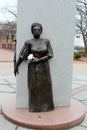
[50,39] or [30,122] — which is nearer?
[30,122]

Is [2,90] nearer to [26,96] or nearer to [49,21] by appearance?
[26,96]

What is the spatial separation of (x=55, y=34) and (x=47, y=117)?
157 centimetres

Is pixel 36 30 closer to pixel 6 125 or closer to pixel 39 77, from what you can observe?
pixel 39 77

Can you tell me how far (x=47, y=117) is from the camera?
14.8 ft

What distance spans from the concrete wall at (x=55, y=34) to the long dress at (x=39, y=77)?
187mm

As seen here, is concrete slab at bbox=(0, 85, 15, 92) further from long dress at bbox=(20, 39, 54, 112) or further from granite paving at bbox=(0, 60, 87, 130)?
long dress at bbox=(20, 39, 54, 112)

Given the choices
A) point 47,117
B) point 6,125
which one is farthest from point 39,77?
point 6,125

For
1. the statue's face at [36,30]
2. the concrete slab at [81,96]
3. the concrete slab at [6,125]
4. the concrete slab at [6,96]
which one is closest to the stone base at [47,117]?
the concrete slab at [6,125]

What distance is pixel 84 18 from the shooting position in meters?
27.7

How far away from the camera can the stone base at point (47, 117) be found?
4.21 meters

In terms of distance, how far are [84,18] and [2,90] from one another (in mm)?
22332

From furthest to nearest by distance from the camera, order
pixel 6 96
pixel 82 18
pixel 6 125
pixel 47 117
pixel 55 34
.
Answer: pixel 82 18
pixel 6 96
pixel 55 34
pixel 47 117
pixel 6 125

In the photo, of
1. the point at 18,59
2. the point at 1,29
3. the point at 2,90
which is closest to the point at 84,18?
the point at 2,90

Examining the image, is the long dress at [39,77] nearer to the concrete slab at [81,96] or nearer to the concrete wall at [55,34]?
the concrete wall at [55,34]
